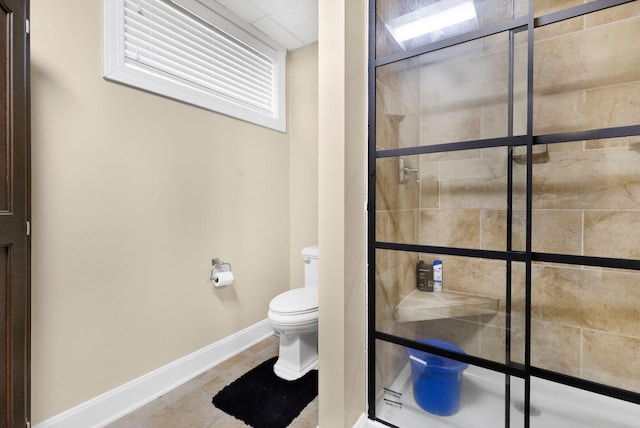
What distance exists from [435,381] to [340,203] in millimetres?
957

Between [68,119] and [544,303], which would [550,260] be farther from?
[68,119]

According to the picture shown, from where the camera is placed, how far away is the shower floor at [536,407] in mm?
1048

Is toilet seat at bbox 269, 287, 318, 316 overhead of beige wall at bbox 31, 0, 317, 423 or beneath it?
beneath

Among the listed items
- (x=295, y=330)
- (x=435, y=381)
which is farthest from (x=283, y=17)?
(x=435, y=381)

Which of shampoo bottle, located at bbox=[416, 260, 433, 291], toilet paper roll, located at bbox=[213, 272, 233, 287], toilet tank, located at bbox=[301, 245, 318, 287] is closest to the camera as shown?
shampoo bottle, located at bbox=[416, 260, 433, 291]

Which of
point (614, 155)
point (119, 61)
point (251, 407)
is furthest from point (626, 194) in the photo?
point (119, 61)

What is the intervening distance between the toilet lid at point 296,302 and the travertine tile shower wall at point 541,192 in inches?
22.1

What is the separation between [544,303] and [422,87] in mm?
1180

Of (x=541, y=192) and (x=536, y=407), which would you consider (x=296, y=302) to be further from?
(x=541, y=192)

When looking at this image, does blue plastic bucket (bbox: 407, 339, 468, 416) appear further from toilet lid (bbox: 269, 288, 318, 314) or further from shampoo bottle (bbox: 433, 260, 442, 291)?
toilet lid (bbox: 269, 288, 318, 314)

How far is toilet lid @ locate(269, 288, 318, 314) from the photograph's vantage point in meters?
1.79

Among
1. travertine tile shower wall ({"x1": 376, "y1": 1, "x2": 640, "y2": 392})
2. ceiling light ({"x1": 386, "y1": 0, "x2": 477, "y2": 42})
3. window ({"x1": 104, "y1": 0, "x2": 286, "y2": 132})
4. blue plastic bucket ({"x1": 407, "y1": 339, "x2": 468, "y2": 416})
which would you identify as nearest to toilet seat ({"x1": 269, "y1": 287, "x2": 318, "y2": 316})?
travertine tile shower wall ({"x1": 376, "y1": 1, "x2": 640, "y2": 392})

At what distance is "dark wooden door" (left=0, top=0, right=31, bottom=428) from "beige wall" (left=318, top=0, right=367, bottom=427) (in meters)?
1.11

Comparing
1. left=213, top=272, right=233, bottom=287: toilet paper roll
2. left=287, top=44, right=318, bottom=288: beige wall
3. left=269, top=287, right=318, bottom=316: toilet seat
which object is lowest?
left=269, top=287, right=318, bottom=316: toilet seat
